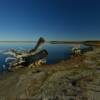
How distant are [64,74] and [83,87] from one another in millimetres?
481

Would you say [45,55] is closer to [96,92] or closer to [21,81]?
[21,81]

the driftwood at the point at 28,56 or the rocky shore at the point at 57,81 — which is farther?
the driftwood at the point at 28,56

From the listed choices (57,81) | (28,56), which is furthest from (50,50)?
(57,81)

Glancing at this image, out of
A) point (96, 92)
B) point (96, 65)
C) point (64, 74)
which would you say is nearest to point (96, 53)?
point (96, 65)

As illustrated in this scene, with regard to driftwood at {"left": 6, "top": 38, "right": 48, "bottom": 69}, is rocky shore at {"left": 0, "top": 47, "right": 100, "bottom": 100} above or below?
below

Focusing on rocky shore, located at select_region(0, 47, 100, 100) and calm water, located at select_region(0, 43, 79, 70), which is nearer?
rocky shore, located at select_region(0, 47, 100, 100)

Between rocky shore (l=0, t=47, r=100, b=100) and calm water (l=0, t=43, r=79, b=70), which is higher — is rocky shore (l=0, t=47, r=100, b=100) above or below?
below

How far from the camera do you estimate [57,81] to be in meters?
2.51

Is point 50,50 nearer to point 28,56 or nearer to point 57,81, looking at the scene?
point 28,56

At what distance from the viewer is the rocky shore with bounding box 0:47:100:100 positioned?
2.15 meters

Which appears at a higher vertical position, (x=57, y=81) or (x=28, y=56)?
(x=28, y=56)

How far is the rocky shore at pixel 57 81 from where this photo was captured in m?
2.15

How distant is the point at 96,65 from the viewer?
3018 millimetres

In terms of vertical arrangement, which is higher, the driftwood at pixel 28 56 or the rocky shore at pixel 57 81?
the driftwood at pixel 28 56
